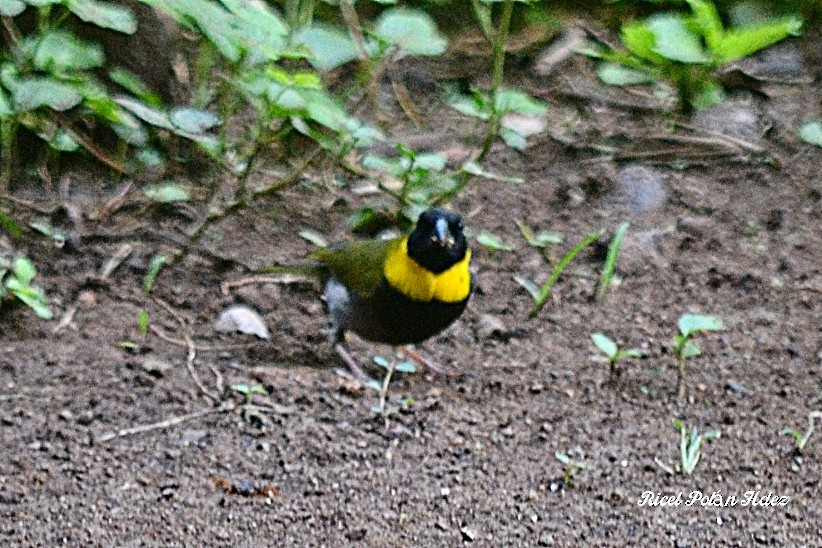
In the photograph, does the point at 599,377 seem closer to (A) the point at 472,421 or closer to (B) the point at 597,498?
(A) the point at 472,421

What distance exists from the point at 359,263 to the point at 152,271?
738mm

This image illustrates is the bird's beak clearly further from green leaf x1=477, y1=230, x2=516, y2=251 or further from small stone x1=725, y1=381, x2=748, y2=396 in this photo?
small stone x1=725, y1=381, x2=748, y2=396

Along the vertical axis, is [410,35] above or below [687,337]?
above

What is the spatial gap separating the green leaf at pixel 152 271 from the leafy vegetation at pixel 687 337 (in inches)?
71.4

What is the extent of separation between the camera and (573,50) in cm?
644

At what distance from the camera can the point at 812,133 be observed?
218 inches

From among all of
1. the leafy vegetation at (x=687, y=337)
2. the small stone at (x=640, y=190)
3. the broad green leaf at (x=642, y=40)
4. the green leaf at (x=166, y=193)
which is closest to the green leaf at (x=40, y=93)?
the green leaf at (x=166, y=193)

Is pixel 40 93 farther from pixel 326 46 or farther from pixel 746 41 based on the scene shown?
pixel 746 41

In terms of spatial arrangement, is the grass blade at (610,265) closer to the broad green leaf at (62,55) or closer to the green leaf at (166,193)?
the green leaf at (166,193)

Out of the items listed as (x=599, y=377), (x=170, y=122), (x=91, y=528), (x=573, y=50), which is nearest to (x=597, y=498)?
(x=599, y=377)

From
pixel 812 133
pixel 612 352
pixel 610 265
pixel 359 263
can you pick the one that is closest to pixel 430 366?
pixel 359 263

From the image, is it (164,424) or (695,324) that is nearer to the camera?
(164,424)

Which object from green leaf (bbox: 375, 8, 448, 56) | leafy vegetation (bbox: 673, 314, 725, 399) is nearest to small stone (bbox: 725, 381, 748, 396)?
leafy vegetation (bbox: 673, 314, 725, 399)

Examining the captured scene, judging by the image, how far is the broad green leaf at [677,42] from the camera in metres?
4.91
